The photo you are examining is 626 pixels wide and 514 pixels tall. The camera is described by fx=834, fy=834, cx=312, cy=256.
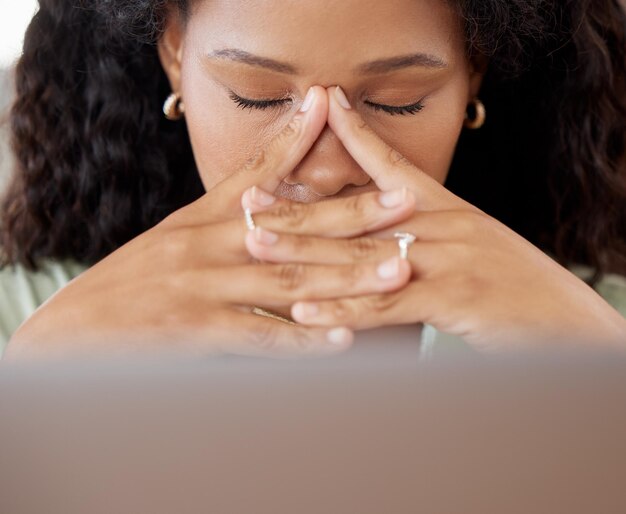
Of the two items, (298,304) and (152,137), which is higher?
(152,137)

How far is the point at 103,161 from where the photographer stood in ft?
4.66

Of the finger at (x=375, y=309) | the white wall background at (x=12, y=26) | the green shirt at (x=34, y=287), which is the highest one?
the white wall background at (x=12, y=26)

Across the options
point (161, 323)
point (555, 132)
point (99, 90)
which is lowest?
point (161, 323)

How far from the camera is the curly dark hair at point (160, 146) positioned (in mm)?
1350

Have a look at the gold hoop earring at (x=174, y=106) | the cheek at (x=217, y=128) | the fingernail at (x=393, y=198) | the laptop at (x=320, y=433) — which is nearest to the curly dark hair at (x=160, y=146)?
the gold hoop earring at (x=174, y=106)

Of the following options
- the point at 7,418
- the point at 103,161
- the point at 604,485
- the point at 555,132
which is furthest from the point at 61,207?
the point at 604,485

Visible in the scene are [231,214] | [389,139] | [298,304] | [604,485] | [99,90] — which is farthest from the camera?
[99,90]

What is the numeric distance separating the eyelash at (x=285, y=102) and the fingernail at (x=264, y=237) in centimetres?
24

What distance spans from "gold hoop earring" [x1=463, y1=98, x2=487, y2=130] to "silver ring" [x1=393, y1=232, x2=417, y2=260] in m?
0.44

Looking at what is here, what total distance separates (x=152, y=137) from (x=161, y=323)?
69 centimetres

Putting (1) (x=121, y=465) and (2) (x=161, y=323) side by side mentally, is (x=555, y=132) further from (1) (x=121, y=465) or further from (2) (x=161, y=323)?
(1) (x=121, y=465)

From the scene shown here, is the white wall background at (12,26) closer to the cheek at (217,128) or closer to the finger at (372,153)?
the cheek at (217,128)

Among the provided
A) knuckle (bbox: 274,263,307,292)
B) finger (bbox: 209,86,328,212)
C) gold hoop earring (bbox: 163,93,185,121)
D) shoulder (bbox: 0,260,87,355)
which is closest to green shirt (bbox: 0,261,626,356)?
shoulder (bbox: 0,260,87,355)

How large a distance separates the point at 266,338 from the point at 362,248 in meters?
0.14
